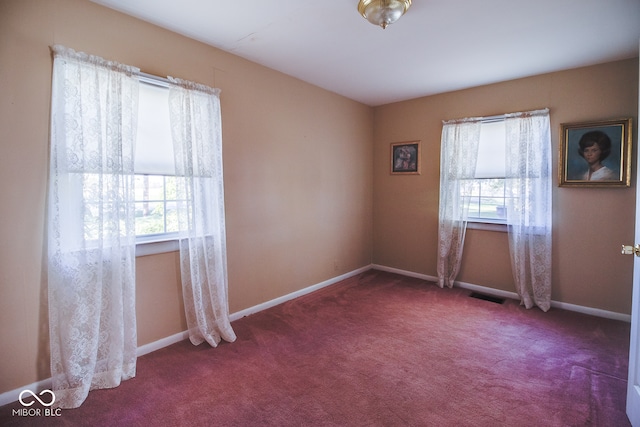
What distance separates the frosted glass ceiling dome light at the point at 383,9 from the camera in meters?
1.95

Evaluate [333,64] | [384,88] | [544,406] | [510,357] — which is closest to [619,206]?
[510,357]

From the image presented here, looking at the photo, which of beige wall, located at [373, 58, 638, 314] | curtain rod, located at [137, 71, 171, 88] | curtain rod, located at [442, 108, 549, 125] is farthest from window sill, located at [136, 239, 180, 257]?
curtain rod, located at [442, 108, 549, 125]

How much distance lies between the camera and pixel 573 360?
7.74 feet

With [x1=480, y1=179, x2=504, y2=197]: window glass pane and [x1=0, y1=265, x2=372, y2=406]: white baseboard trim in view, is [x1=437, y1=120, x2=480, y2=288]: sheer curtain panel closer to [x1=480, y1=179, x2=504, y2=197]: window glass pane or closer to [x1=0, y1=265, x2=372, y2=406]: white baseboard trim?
[x1=480, y1=179, x2=504, y2=197]: window glass pane

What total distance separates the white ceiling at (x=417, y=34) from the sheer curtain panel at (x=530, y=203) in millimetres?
614

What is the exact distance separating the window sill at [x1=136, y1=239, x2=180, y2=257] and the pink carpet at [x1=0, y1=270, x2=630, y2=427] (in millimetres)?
813

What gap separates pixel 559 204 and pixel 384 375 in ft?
9.03

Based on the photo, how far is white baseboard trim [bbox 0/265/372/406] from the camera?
1.86m

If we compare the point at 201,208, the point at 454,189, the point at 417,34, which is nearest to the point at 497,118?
the point at 454,189

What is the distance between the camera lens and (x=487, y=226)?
379 cm

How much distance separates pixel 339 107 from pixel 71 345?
12.2ft

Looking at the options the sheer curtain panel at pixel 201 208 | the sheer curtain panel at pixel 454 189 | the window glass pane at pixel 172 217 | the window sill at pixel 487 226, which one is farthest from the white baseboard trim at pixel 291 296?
the window sill at pixel 487 226

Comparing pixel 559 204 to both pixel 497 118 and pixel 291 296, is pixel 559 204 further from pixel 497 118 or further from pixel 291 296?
pixel 291 296

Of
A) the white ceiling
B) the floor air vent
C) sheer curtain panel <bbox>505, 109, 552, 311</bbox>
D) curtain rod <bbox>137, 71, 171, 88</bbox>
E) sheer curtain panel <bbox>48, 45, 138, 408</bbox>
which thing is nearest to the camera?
sheer curtain panel <bbox>48, 45, 138, 408</bbox>
